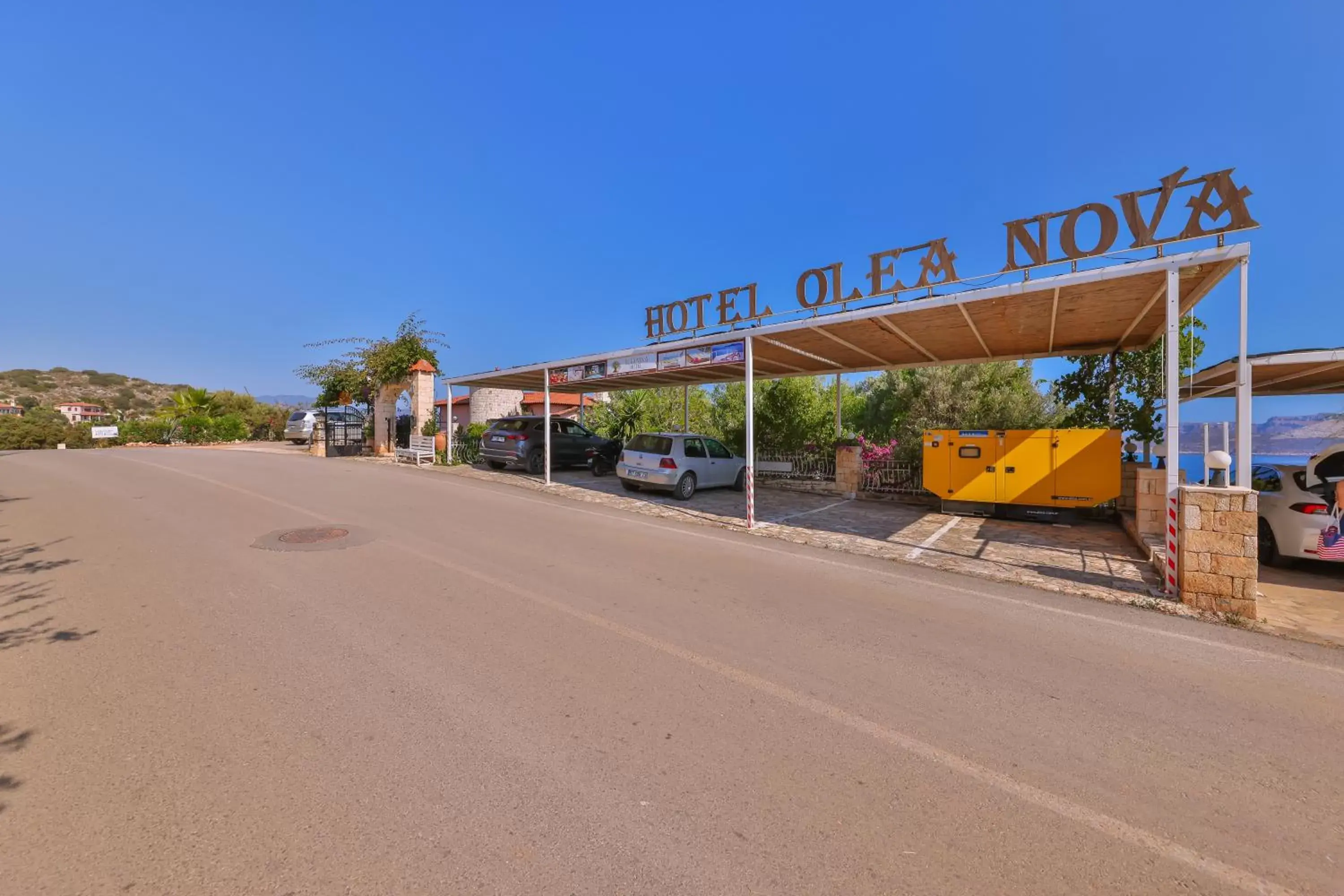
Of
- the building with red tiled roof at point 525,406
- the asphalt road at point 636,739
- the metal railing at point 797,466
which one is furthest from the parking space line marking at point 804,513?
the building with red tiled roof at point 525,406

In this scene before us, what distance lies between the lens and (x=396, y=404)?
24.2m

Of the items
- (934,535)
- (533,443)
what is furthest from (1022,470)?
(533,443)

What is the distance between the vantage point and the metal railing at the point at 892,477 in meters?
13.4

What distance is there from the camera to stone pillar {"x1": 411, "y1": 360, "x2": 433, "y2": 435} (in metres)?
23.0

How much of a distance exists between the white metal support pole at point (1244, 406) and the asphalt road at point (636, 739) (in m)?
2.11

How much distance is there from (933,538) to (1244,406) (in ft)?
13.3

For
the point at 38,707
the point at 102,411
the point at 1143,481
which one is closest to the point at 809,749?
the point at 38,707

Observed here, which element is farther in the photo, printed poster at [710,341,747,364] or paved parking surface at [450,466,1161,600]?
printed poster at [710,341,747,364]

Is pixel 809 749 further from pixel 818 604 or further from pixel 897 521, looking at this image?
pixel 897 521

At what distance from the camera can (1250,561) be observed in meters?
5.33

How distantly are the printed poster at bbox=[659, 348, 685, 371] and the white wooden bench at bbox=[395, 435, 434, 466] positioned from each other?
1183 cm

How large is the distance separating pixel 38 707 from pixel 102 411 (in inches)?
3990

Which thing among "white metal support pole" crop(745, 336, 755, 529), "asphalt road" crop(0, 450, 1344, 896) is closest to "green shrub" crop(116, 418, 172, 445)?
"asphalt road" crop(0, 450, 1344, 896)

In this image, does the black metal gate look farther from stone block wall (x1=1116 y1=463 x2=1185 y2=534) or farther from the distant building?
the distant building
